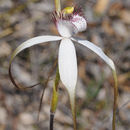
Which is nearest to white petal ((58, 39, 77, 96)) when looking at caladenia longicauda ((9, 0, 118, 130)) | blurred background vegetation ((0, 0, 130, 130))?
caladenia longicauda ((9, 0, 118, 130))

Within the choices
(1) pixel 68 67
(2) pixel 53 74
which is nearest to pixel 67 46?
(1) pixel 68 67

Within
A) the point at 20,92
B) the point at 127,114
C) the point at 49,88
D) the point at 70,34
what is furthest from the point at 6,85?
the point at 70,34

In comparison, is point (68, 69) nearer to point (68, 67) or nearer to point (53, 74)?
point (68, 67)

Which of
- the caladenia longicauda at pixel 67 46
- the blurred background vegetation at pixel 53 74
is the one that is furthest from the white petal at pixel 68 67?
the blurred background vegetation at pixel 53 74

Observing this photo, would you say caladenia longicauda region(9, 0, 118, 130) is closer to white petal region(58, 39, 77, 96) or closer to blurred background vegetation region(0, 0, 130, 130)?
white petal region(58, 39, 77, 96)

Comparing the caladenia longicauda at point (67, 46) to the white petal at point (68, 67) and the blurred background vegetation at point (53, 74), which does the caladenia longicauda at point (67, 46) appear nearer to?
the white petal at point (68, 67)

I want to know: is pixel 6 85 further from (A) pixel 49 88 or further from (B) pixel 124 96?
(B) pixel 124 96
